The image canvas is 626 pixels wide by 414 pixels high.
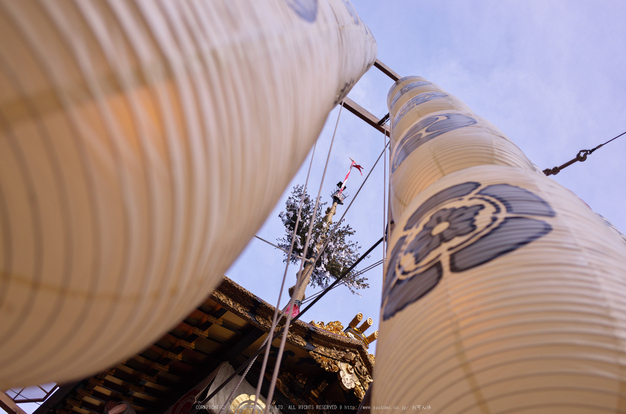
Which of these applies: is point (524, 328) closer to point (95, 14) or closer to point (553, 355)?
point (553, 355)

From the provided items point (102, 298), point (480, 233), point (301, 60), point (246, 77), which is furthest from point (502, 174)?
point (102, 298)

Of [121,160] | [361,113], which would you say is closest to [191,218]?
[121,160]

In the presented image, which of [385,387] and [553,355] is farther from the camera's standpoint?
[385,387]

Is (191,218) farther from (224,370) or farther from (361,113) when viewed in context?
(361,113)

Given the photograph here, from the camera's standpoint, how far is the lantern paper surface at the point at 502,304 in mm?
566

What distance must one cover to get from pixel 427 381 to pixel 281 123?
1.57ft

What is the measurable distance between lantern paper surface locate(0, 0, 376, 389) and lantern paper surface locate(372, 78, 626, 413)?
0.42 meters

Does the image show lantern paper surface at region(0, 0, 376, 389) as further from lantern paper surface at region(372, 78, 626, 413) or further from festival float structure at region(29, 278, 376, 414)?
festival float structure at region(29, 278, 376, 414)

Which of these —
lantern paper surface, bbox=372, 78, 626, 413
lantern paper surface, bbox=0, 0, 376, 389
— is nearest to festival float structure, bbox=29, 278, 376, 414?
lantern paper surface, bbox=372, 78, 626, 413

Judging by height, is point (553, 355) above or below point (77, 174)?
above

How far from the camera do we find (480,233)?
82 cm

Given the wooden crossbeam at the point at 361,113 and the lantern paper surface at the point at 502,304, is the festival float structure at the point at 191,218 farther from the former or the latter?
the wooden crossbeam at the point at 361,113

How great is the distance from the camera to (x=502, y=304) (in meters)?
0.66

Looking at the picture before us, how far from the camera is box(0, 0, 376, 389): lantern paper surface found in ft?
0.99
